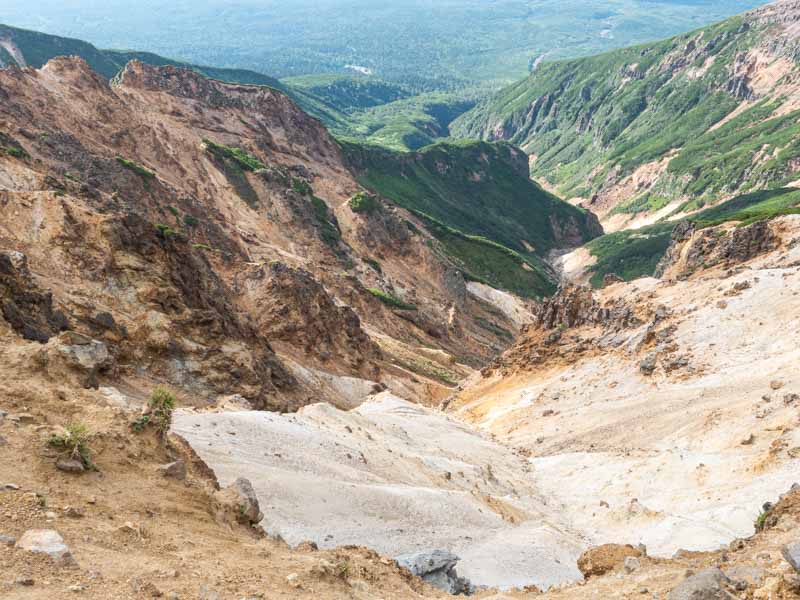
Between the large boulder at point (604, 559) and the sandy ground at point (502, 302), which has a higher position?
the large boulder at point (604, 559)

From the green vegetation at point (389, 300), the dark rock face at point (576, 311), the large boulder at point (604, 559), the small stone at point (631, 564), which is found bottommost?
the green vegetation at point (389, 300)

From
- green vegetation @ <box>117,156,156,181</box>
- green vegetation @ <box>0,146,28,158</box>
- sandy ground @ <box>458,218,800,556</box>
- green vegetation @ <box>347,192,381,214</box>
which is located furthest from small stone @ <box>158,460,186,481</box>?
green vegetation @ <box>347,192,381,214</box>

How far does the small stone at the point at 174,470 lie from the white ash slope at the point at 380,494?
4.27 m

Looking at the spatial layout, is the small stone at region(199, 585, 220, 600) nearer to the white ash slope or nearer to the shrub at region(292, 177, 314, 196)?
the white ash slope

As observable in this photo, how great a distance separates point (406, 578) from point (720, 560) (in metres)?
6.60

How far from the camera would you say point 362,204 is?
102 m

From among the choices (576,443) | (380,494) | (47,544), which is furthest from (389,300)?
(47,544)

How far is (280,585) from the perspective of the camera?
11.8m

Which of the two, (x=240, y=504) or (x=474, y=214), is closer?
(x=240, y=504)

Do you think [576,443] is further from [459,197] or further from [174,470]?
[459,197]

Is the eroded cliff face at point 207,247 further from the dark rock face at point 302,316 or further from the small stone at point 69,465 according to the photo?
the small stone at point 69,465

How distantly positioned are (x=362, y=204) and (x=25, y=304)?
76319mm

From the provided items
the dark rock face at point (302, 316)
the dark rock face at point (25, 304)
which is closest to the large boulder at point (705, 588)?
the dark rock face at point (25, 304)

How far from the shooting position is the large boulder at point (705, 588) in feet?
35.9
